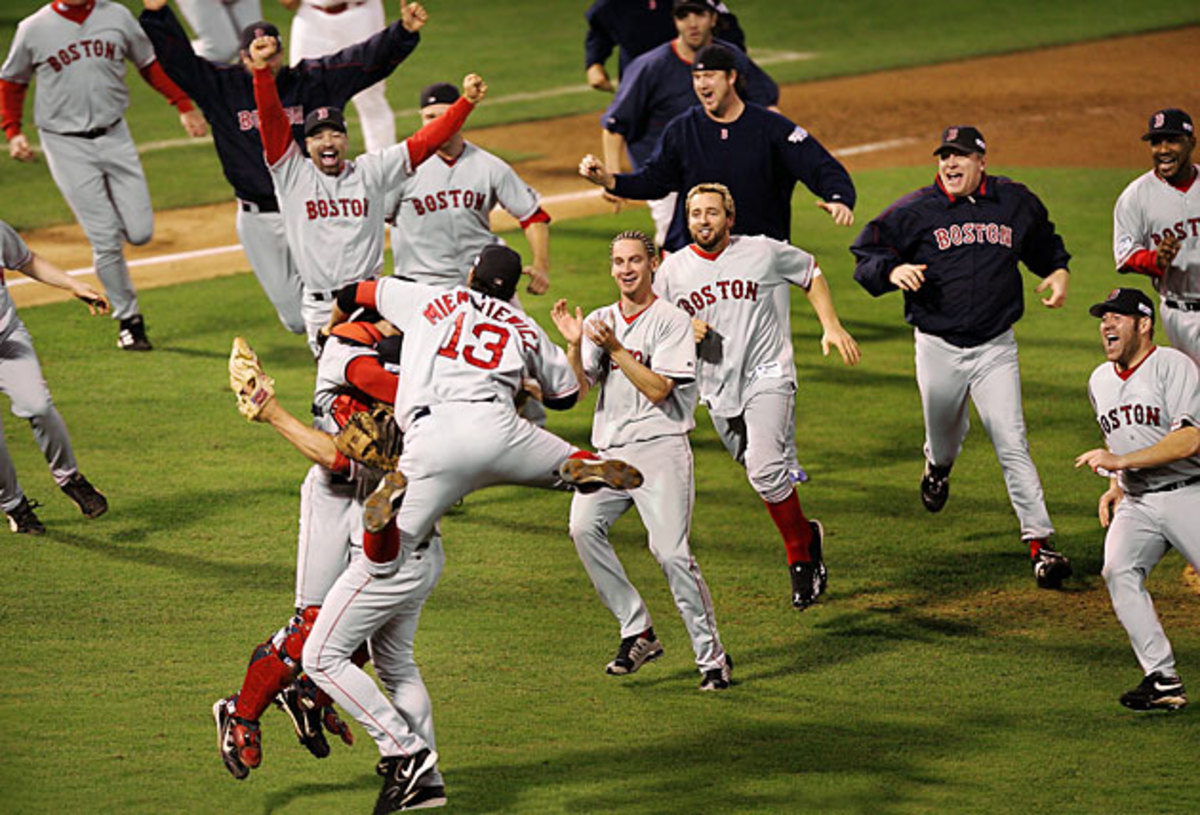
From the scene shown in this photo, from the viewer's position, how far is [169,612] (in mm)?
8047

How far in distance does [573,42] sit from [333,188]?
15176 millimetres

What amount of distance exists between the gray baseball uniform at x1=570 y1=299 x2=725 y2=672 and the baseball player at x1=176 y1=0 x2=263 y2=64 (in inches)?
332

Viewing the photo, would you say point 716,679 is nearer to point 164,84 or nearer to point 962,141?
point 962,141

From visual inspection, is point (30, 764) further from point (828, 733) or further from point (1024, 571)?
point (1024, 571)

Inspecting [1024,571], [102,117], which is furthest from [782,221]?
[102,117]

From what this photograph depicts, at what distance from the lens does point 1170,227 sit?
8.50 metres

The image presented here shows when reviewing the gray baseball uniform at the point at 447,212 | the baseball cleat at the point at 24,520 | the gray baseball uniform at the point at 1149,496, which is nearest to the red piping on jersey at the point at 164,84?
the gray baseball uniform at the point at 447,212

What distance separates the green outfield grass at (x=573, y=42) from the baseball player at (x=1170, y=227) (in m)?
10.7

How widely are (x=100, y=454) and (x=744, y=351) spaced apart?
13.6ft

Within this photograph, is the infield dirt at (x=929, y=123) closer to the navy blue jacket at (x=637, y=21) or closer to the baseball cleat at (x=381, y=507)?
the navy blue jacket at (x=637, y=21)

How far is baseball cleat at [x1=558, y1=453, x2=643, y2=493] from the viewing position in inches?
240

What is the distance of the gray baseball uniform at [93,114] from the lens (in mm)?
11672

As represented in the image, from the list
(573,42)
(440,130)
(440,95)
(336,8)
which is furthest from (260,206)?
(573,42)

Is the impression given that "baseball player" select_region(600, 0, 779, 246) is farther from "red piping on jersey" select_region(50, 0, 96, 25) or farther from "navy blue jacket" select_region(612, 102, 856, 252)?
"red piping on jersey" select_region(50, 0, 96, 25)
